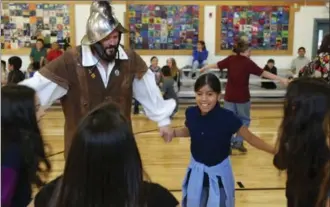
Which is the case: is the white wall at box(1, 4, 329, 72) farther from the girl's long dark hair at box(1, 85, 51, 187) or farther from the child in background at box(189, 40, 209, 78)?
the girl's long dark hair at box(1, 85, 51, 187)

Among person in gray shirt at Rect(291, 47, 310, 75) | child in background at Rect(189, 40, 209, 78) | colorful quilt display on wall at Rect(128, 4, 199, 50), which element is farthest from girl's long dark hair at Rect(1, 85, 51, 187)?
person in gray shirt at Rect(291, 47, 310, 75)

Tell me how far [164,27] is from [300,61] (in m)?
3.24

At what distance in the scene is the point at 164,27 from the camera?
35.8 ft

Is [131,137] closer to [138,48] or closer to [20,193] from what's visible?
[20,193]

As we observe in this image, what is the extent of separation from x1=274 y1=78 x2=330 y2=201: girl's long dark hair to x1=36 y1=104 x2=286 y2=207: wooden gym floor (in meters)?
1.91

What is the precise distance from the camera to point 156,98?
321cm

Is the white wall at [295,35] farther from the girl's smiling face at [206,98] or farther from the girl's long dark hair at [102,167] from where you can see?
the girl's long dark hair at [102,167]

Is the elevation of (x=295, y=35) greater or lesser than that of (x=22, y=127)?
greater

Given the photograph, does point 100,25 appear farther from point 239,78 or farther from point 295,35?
point 295,35

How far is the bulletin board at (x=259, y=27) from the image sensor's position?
10.9m

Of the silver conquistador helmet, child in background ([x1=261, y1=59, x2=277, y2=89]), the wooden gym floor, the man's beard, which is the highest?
the silver conquistador helmet

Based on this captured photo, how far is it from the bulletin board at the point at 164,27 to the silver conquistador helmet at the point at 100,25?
7.87m

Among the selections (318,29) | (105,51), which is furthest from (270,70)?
(105,51)

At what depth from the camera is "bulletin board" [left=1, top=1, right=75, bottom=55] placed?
10.6m
